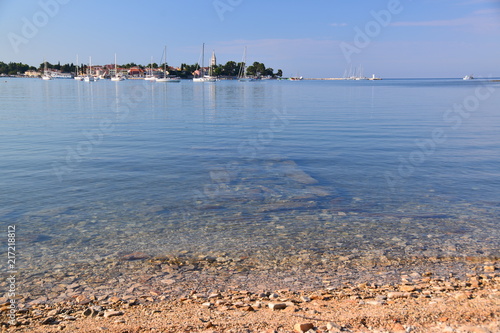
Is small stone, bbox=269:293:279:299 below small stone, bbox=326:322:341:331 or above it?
below

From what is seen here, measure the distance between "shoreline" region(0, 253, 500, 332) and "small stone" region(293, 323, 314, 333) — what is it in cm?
9

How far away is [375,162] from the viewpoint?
2192 centimetres

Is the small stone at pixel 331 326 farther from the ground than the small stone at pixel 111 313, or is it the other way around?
the small stone at pixel 331 326

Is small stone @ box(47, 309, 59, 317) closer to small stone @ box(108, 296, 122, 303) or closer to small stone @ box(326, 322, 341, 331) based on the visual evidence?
small stone @ box(108, 296, 122, 303)

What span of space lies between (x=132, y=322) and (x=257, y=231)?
561 cm

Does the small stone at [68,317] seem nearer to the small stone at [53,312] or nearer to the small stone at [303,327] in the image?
the small stone at [53,312]

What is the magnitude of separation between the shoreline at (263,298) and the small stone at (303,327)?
0.09 m

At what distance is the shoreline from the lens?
644 centimetres

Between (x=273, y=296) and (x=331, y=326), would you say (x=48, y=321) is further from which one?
(x=331, y=326)

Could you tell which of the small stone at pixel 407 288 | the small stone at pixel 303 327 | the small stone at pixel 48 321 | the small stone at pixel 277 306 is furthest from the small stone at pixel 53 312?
the small stone at pixel 407 288

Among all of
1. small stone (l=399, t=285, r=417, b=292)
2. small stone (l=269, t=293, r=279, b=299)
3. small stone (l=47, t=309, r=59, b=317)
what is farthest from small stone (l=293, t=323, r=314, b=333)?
small stone (l=47, t=309, r=59, b=317)

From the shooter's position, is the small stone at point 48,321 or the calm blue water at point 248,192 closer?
the small stone at point 48,321

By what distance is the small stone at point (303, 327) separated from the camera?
5974mm

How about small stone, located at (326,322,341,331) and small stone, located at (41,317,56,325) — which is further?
small stone, located at (41,317,56,325)
